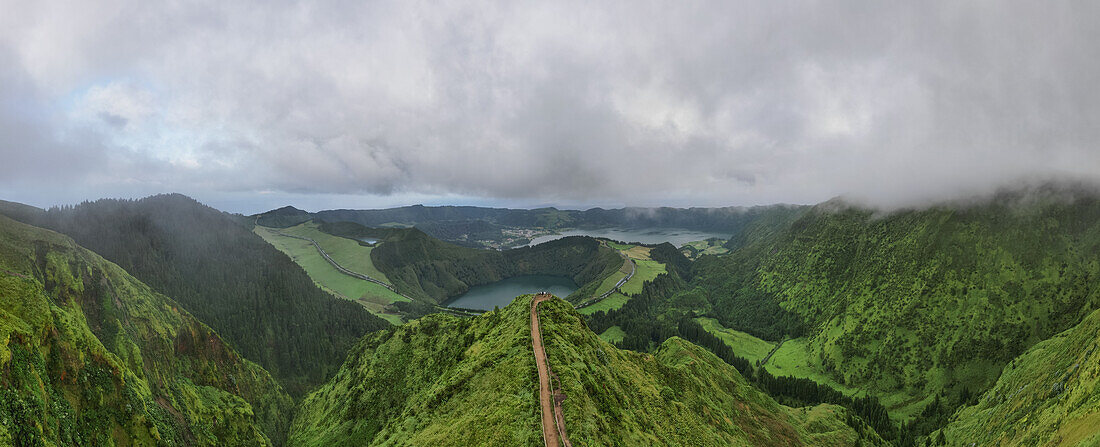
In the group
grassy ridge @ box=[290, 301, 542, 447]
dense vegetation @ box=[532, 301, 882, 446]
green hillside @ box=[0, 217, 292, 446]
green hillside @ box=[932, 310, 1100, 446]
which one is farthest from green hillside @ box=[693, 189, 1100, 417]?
green hillside @ box=[0, 217, 292, 446]

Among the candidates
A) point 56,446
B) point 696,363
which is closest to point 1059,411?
point 696,363

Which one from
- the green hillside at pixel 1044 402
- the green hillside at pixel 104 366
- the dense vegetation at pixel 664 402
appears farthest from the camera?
the green hillside at pixel 1044 402

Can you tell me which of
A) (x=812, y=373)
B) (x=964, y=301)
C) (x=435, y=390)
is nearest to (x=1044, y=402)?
(x=812, y=373)

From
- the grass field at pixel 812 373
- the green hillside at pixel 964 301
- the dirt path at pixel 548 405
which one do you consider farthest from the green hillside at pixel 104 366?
the green hillside at pixel 964 301

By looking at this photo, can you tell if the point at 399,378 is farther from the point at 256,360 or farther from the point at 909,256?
the point at 909,256

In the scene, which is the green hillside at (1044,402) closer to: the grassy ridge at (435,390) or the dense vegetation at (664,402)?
the dense vegetation at (664,402)

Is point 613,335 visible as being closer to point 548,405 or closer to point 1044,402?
point 1044,402
